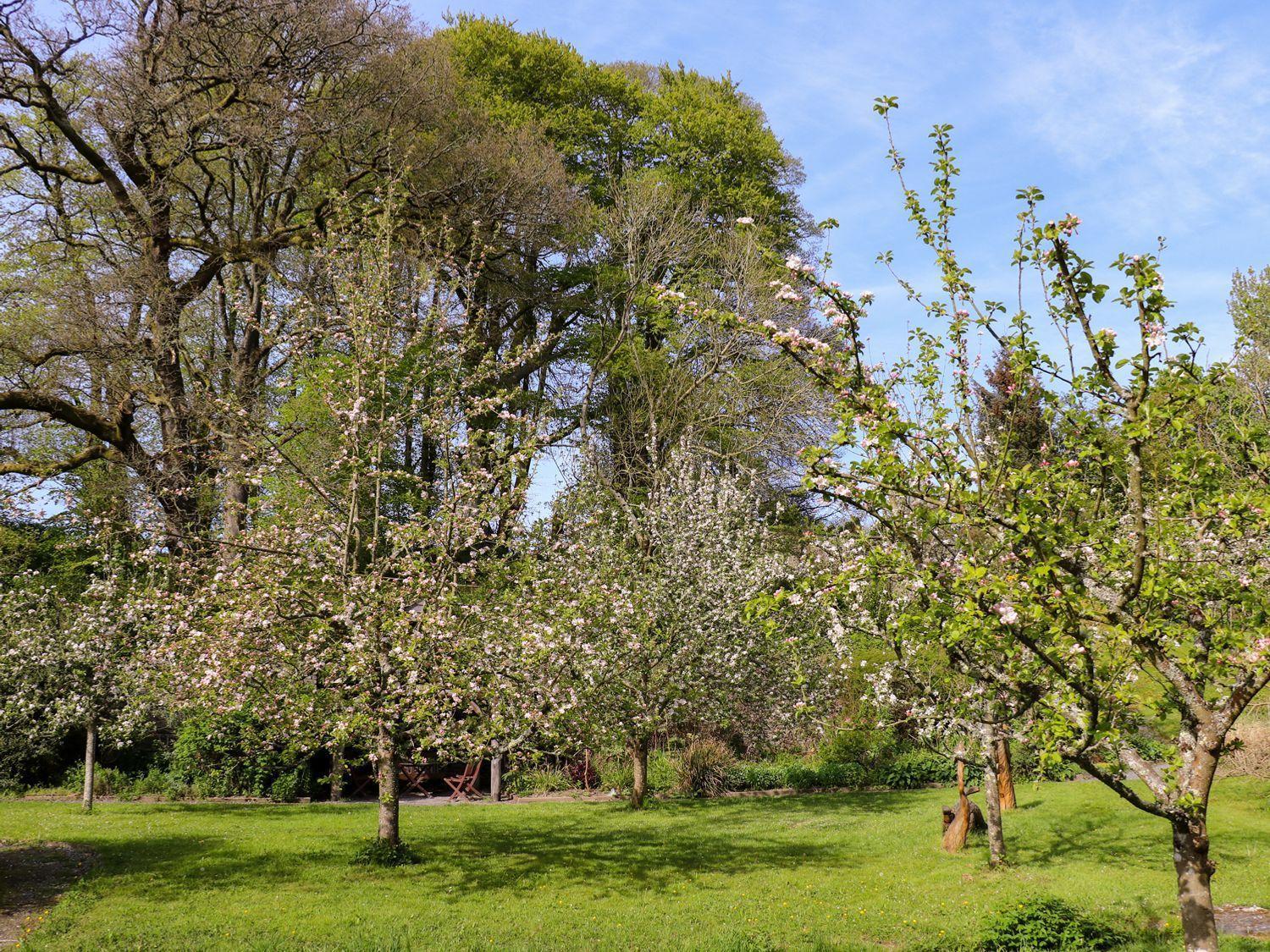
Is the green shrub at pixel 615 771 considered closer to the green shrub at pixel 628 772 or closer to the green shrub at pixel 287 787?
the green shrub at pixel 628 772

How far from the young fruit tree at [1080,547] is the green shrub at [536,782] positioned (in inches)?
721

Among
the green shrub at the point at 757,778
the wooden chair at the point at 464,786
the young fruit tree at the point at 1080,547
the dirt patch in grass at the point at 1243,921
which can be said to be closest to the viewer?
the young fruit tree at the point at 1080,547

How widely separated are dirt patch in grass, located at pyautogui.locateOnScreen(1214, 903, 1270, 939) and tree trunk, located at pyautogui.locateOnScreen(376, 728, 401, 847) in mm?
10408

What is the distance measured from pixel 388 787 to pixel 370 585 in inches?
122

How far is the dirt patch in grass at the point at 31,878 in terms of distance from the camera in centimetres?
1030

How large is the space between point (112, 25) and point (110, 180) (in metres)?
3.86

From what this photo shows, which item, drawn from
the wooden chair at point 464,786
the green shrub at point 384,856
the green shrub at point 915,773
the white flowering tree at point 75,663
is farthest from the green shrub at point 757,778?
the white flowering tree at point 75,663

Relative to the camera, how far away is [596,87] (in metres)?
33.8

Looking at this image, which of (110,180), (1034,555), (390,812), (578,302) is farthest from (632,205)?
(1034,555)

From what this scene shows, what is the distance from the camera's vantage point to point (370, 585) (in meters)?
12.4

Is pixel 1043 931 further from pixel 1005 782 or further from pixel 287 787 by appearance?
pixel 287 787

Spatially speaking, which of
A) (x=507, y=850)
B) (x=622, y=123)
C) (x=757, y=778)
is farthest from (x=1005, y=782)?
(x=622, y=123)

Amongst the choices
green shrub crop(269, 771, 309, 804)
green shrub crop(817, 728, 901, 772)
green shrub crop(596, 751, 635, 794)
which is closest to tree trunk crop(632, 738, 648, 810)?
green shrub crop(596, 751, 635, 794)

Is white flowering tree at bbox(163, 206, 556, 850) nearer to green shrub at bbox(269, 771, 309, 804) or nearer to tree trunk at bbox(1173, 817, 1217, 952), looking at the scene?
green shrub at bbox(269, 771, 309, 804)
